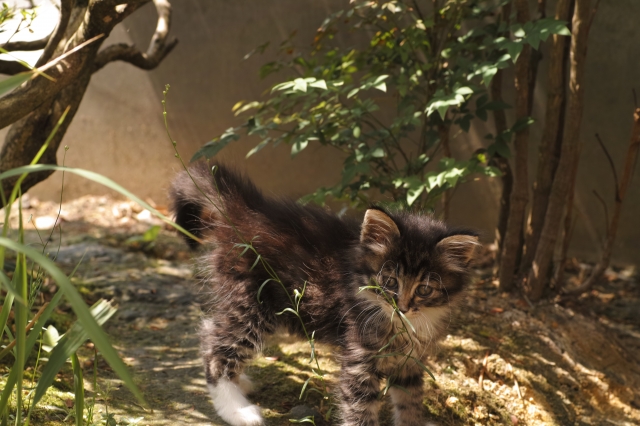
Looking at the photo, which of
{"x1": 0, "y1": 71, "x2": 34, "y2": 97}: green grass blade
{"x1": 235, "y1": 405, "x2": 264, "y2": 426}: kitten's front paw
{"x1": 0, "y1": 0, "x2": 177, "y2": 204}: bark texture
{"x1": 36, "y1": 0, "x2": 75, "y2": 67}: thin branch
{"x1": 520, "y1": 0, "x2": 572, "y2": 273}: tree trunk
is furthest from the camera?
{"x1": 520, "y1": 0, "x2": 572, "y2": 273}: tree trunk

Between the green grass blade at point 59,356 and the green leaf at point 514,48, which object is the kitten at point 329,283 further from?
the green grass blade at point 59,356

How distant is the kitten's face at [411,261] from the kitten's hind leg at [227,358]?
0.71 meters

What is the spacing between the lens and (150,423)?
287cm

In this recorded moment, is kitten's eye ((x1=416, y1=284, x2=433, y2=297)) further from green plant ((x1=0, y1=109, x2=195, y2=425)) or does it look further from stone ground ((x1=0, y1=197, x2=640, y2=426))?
green plant ((x1=0, y1=109, x2=195, y2=425))

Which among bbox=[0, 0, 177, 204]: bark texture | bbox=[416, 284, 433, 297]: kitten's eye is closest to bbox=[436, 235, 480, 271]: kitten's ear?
bbox=[416, 284, 433, 297]: kitten's eye

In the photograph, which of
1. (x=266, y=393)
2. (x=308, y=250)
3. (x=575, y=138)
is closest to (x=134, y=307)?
(x=266, y=393)

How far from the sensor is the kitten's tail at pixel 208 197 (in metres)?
3.32

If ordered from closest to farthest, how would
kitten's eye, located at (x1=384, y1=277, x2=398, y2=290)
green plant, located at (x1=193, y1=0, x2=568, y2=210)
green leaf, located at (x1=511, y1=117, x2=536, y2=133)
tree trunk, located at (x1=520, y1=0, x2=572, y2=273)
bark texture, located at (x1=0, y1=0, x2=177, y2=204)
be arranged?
kitten's eye, located at (x1=384, y1=277, x2=398, y2=290), bark texture, located at (x1=0, y1=0, x2=177, y2=204), green plant, located at (x1=193, y1=0, x2=568, y2=210), green leaf, located at (x1=511, y1=117, x2=536, y2=133), tree trunk, located at (x1=520, y1=0, x2=572, y2=273)

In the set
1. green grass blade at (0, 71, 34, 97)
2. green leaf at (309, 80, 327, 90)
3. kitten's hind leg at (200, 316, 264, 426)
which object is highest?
green grass blade at (0, 71, 34, 97)

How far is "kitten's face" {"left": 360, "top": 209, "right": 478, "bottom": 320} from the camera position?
2842 mm

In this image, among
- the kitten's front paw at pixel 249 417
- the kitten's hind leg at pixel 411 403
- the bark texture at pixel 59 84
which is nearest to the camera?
the kitten's front paw at pixel 249 417

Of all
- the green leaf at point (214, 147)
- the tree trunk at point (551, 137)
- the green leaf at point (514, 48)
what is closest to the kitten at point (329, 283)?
the green leaf at point (214, 147)

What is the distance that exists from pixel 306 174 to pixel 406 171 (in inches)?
92.5

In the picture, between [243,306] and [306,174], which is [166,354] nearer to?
[243,306]
